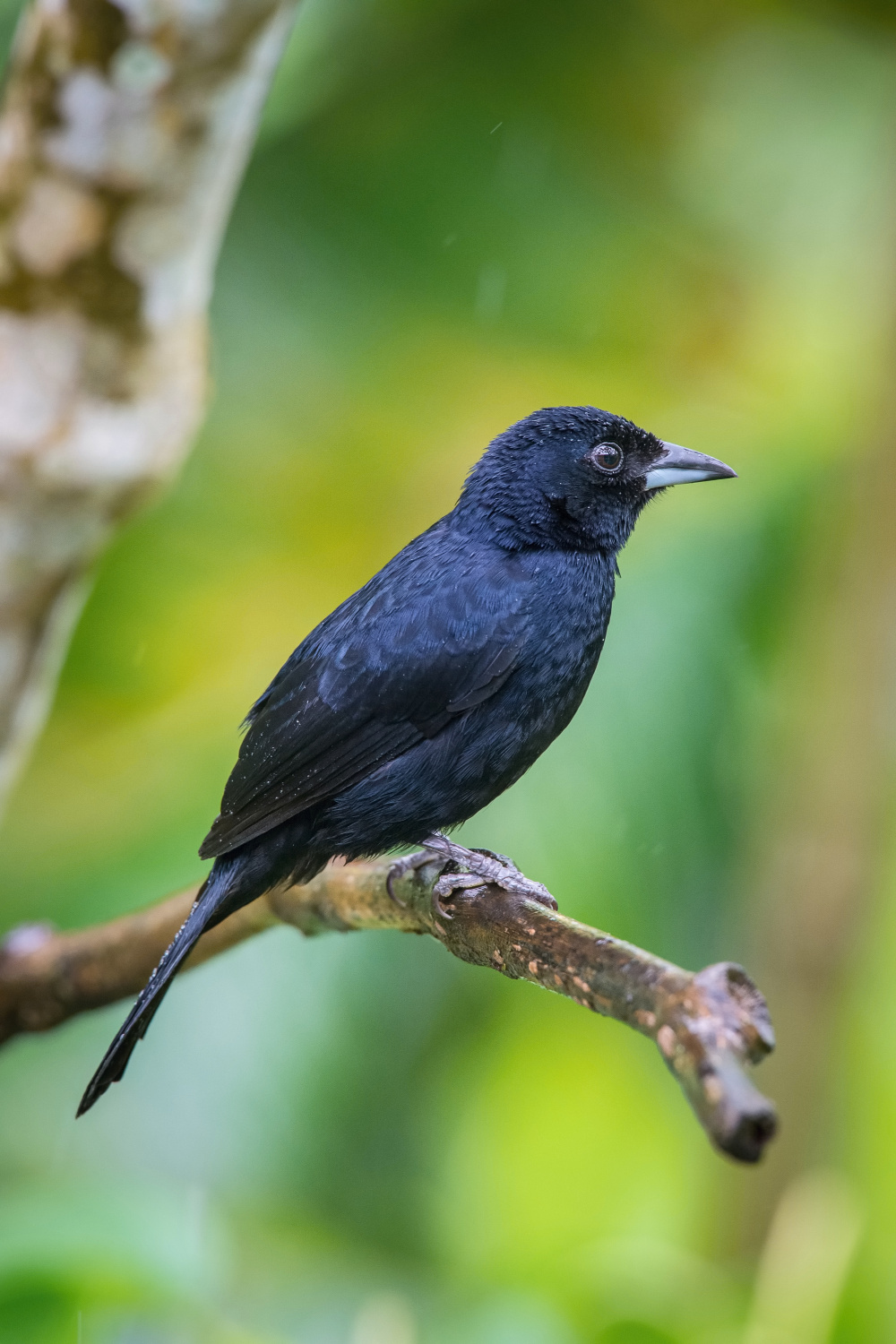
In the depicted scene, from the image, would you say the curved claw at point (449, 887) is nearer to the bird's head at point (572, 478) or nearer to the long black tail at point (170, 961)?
the long black tail at point (170, 961)

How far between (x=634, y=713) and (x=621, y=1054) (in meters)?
1.66

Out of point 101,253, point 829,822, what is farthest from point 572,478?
point 829,822

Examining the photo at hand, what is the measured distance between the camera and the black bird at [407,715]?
2.67 m

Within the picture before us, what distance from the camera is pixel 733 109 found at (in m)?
5.86

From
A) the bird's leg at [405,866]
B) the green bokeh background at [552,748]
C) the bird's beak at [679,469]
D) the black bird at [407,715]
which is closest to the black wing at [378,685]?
the black bird at [407,715]

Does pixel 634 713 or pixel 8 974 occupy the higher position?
pixel 634 713

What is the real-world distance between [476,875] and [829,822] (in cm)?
241

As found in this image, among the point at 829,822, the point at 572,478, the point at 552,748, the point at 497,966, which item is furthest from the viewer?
the point at 829,822

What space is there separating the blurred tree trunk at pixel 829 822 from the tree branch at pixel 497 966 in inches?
79.1

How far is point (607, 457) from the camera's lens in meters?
3.03

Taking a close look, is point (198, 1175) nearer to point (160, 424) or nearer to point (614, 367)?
point (160, 424)

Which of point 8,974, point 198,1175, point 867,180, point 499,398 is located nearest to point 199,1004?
point 198,1175

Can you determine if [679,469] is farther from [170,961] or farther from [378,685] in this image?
[170,961]

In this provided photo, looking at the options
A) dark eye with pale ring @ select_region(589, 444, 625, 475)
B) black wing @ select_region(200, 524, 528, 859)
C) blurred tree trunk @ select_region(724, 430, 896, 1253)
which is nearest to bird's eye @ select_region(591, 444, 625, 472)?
dark eye with pale ring @ select_region(589, 444, 625, 475)
